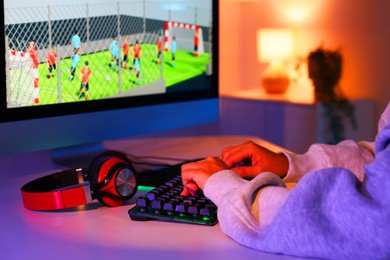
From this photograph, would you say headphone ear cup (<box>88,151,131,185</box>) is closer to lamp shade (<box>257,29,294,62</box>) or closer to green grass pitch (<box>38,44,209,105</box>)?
green grass pitch (<box>38,44,209,105</box>)

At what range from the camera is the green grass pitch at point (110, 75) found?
4.40ft

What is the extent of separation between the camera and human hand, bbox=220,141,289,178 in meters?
1.20

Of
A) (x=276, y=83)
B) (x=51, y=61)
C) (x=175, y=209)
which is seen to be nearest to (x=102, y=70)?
(x=51, y=61)

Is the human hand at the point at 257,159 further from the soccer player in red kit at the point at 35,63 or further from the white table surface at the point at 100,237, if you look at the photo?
the soccer player in red kit at the point at 35,63

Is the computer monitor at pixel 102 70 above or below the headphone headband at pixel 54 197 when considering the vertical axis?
above

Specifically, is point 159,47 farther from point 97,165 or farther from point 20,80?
point 97,165

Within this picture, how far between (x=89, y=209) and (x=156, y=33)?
1.95ft

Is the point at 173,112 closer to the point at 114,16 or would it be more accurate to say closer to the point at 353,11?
the point at 114,16

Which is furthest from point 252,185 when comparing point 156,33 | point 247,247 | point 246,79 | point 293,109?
point 246,79

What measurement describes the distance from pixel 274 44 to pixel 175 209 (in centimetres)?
317

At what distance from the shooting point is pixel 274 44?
13.3 ft

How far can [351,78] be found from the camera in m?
4.02

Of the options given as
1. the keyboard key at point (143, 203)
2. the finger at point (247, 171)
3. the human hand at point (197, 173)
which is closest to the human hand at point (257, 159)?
the finger at point (247, 171)

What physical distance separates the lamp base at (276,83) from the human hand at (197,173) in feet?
9.55
